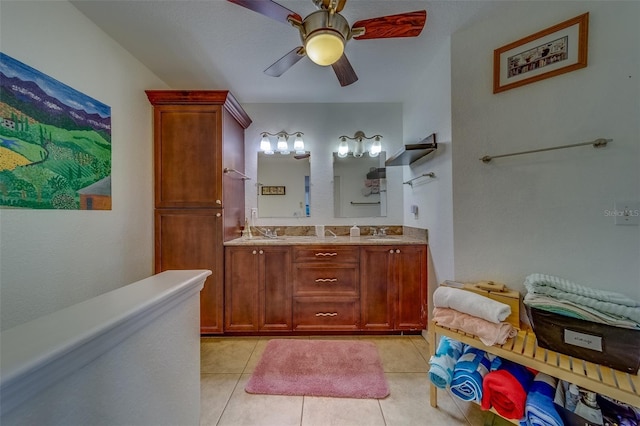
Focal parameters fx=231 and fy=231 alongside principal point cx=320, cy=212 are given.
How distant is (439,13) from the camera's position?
1.52 m

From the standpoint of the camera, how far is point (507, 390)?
43.9 inches

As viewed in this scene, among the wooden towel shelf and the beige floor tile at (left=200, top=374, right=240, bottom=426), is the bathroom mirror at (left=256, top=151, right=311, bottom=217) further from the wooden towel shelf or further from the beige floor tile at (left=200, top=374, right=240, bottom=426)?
the wooden towel shelf

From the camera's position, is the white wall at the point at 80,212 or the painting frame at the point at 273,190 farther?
the painting frame at the point at 273,190

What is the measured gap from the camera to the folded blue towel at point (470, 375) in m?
1.19

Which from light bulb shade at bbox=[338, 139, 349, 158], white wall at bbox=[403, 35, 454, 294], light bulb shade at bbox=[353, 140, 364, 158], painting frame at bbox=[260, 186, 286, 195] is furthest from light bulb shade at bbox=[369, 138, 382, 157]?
painting frame at bbox=[260, 186, 286, 195]

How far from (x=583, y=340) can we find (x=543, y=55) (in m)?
1.58

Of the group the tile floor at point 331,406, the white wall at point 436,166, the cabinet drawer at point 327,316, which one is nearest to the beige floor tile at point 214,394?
the tile floor at point 331,406

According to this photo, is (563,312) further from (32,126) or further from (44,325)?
(32,126)

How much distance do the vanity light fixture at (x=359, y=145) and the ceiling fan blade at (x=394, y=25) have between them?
1.30m

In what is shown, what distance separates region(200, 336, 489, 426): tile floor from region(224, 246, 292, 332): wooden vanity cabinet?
0.38 metres

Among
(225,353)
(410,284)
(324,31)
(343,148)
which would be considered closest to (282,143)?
(343,148)

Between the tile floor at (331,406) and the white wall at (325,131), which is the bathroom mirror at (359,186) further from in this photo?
the tile floor at (331,406)

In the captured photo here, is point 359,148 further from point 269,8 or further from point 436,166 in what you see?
point 269,8

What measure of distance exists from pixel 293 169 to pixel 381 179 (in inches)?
41.6
